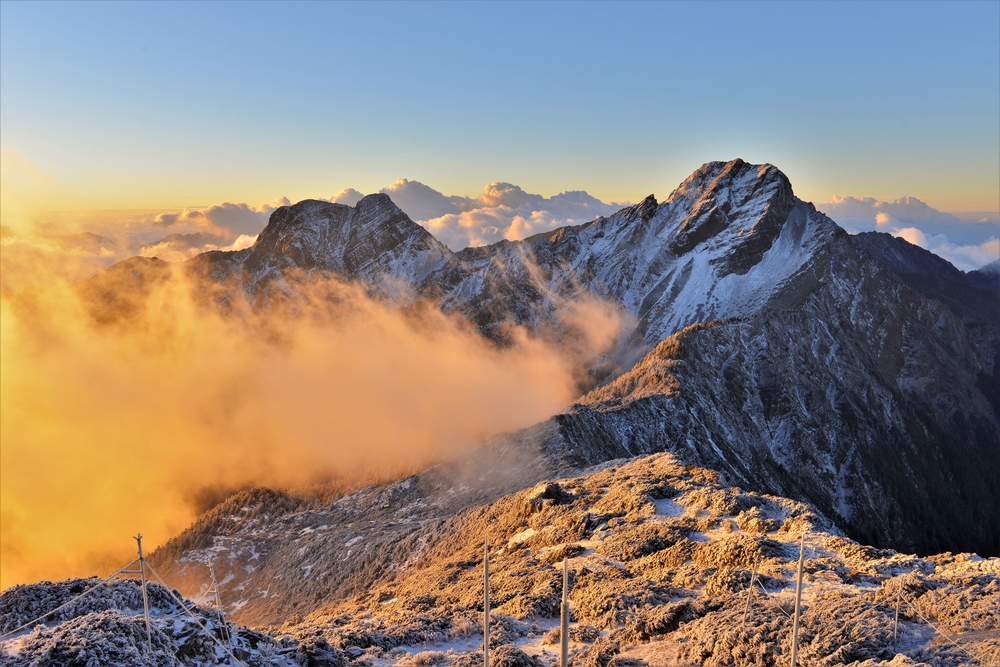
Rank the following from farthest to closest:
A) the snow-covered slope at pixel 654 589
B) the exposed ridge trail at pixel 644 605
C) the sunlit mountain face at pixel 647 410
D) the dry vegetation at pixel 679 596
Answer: the sunlit mountain face at pixel 647 410 < the snow-covered slope at pixel 654 589 < the dry vegetation at pixel 679 596 < the exposed ridge trail at pixel 644 605

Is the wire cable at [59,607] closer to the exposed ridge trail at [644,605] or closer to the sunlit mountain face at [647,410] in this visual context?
the exposed ridge trail at [644,605]

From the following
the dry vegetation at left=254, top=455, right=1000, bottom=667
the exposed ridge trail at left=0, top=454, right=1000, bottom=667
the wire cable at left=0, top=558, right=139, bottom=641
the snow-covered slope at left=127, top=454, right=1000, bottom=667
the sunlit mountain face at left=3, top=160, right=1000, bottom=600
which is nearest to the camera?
the wire cable at left=0, top=558, right=139, bottom=641

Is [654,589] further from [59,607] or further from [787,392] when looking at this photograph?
[787,392]

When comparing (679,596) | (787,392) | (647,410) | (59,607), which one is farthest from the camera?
(787,392)

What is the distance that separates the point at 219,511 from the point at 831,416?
4819 inches

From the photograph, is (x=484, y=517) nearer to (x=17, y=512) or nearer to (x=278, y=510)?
(x=278, y=510)

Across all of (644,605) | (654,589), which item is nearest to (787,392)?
(654,589)

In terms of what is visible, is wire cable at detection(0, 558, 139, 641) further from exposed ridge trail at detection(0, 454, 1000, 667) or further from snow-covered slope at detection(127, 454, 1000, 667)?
snow-covered slope at detection(127, 454, 1000, 667)

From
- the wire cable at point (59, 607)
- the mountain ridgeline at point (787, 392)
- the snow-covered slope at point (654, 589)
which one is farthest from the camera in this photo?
the mountain ridgeline at point (787, 392)

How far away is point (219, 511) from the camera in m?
93.4

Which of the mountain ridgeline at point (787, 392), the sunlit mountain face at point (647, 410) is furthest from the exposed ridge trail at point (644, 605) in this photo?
the sunlit mountain face at point (647, 410)

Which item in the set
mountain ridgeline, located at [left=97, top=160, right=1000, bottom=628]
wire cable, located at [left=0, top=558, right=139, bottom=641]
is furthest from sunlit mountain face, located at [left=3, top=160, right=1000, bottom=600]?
wire cable, located at [left=0, top=558, right=139, bottom=641]

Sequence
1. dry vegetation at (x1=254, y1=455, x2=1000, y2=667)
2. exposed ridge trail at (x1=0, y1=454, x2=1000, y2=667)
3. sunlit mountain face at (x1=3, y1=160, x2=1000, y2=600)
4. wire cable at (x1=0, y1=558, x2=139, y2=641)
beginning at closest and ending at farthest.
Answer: wire cable at (x1=0, y1=558, x2=139, y2=641) < exposed ridge trail at (x1=0, y1=454, x2=1000, y2=667) < dry vegetation at (x1=254, y1=455, x2=1000, y2=667) < sunlit mountain face at (x1=3, y1=160, x2=1000, y2=600)

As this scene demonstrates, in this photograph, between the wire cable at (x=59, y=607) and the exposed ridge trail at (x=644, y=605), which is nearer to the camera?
the wire cable at (x=59, y=607)
